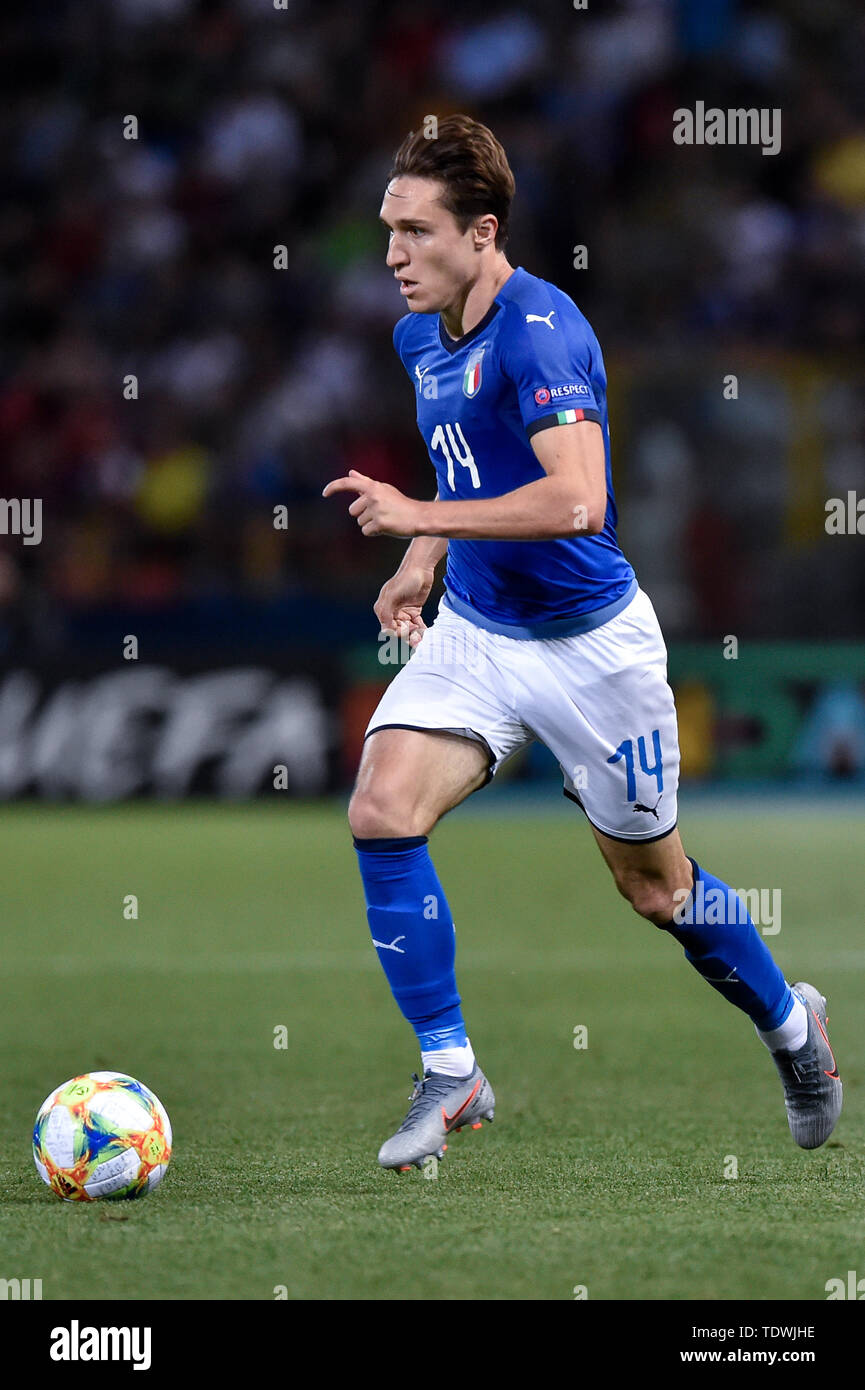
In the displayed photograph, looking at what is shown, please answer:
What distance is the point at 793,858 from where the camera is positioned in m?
10.9

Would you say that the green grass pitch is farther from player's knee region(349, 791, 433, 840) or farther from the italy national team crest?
the italy national team crest

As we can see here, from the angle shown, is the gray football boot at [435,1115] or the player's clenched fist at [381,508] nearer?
the player's clenched fist at [381,508]

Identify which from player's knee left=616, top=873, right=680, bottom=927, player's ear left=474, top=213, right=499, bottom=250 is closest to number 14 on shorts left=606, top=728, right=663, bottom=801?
player's knee left=616, top=873, right=680, bottom=927

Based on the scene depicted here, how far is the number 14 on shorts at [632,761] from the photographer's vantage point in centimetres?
475

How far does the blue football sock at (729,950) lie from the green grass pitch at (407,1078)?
1.12 feet

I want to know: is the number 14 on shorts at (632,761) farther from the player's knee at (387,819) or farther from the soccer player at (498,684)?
the player's knee at (387,819)

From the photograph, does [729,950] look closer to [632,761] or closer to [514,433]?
[632,761]

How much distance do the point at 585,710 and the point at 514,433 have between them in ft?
2.15

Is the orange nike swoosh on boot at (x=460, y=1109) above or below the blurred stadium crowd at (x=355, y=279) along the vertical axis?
below

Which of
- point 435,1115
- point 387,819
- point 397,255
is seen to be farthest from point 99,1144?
point 397,255

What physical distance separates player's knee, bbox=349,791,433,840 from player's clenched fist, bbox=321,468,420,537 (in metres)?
0.67

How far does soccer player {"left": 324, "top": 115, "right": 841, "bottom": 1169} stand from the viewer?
15.2ft

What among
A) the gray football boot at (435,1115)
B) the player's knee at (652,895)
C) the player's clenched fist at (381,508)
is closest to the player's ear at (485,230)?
the player's clenched fist at (381,508)

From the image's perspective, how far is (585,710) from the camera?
477 centimetres
